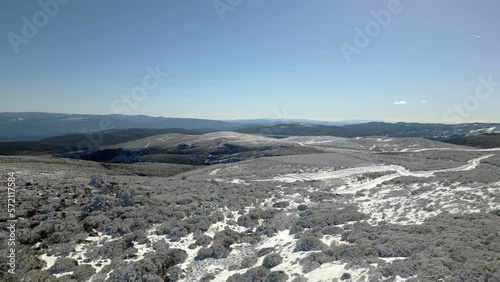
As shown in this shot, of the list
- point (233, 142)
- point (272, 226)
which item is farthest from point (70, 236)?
point (233, 142)

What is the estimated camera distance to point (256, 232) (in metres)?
19.0

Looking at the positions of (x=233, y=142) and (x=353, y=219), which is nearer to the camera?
(x=353, y=219)

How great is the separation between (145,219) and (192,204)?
4.85 m

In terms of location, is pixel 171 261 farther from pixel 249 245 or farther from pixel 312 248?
pixel 312 248

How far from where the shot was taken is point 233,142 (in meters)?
100

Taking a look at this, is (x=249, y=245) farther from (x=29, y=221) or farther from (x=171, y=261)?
(x=29, y=221)

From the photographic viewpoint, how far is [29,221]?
58.3 feet

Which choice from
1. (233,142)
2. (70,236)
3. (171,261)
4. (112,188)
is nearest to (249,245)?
(171,261)

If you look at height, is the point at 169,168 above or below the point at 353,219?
below

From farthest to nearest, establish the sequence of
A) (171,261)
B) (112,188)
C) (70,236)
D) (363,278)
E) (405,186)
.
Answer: (405,186) → (112,188) → (70,236) → (171,261) → (363,278)

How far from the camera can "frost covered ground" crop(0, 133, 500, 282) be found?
1290 cm

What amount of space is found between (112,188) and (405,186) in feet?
102

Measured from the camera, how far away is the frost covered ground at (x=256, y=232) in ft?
42.3

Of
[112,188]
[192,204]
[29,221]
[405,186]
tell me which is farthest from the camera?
[405,186]
